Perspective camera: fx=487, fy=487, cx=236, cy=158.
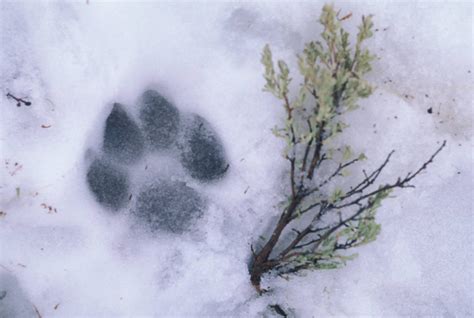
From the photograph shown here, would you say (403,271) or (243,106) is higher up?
(243,106)

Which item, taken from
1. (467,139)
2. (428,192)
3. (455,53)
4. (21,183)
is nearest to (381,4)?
(455,53)

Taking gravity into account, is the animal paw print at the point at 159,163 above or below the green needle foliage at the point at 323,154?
below

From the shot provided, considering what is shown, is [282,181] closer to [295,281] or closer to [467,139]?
[295,281]

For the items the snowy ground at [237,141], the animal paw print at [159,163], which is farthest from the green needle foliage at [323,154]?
the animal paw print at [159,163]

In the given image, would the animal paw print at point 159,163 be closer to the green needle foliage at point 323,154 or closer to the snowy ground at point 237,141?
the snowy ground at point 237,141

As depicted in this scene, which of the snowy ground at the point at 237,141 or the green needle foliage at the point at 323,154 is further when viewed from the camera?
the snowy ground at the point at 237,141

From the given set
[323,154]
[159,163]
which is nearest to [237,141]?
[159,163]
